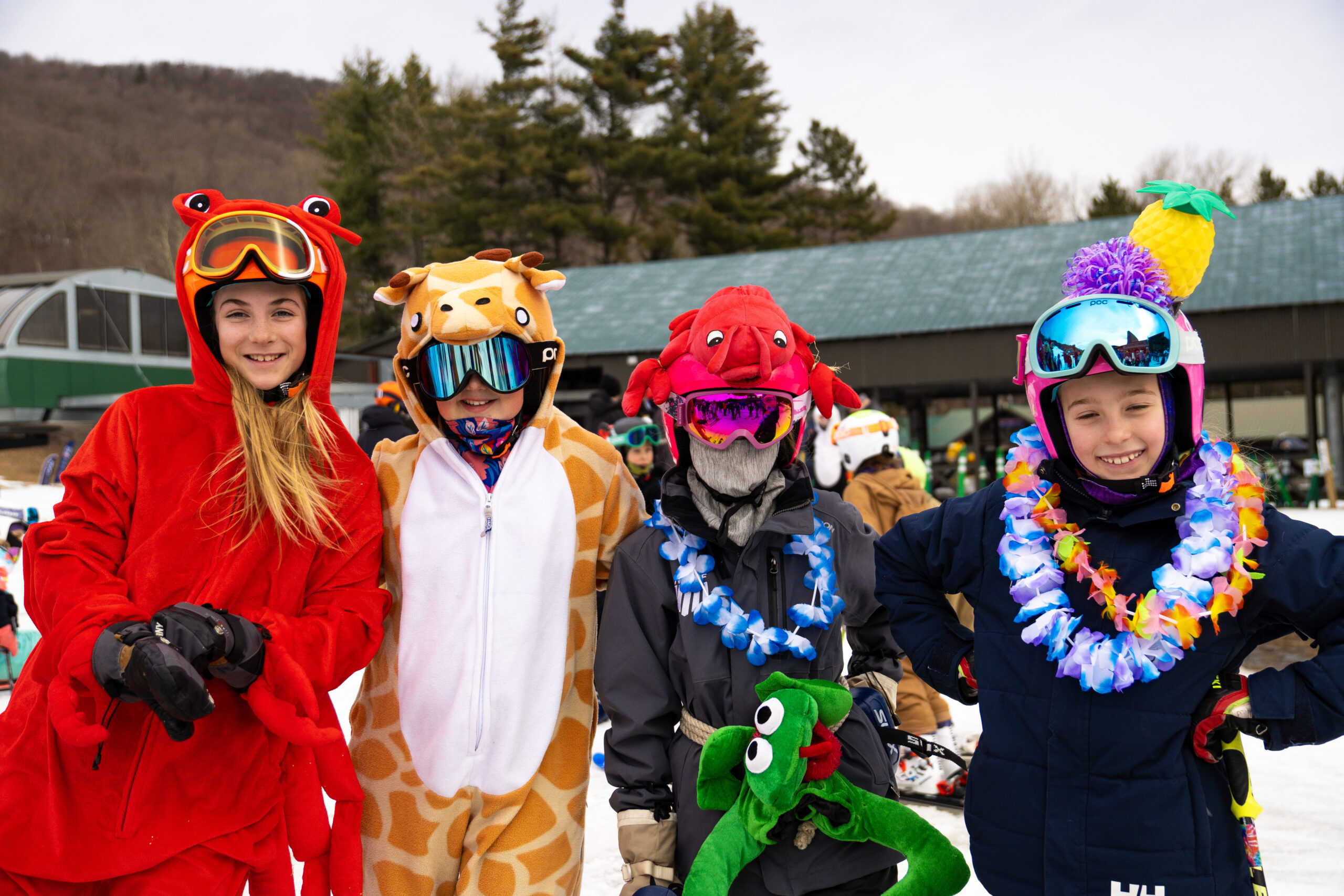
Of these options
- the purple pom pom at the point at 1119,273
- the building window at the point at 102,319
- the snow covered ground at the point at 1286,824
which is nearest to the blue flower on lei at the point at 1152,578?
the purple pom pom at the point at 1119,273

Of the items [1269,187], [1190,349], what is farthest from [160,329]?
[1269,187]

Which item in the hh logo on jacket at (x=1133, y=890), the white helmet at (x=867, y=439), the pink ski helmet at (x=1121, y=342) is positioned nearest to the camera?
the hh logo on jacket at (x=1133, y=890)

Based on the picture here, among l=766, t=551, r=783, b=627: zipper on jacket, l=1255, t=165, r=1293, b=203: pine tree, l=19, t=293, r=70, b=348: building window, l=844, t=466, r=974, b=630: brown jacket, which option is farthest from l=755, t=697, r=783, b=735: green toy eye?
l=1255, t=165, r=1293, b=203: pine tree

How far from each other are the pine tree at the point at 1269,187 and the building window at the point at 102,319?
142 feet

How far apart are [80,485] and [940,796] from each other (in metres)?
3.71

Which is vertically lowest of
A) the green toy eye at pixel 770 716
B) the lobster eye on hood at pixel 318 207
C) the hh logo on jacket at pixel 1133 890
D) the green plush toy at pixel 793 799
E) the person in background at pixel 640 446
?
the hh logo on jacket at pixel 1133 890

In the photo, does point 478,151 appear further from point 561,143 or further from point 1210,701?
point 1210,701

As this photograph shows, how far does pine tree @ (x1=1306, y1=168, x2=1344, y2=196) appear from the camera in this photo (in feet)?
133

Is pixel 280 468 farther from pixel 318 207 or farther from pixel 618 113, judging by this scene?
pixel 618 113

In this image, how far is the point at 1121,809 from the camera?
6.12 ft

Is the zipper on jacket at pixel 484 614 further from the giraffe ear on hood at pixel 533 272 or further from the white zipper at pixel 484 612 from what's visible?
the giraffe ear on hood at pixel 533 272

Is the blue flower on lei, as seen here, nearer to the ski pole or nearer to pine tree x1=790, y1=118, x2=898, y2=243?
the ski pole

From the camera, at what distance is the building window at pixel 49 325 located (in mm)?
19859

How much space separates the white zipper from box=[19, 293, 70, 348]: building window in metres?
21.8
